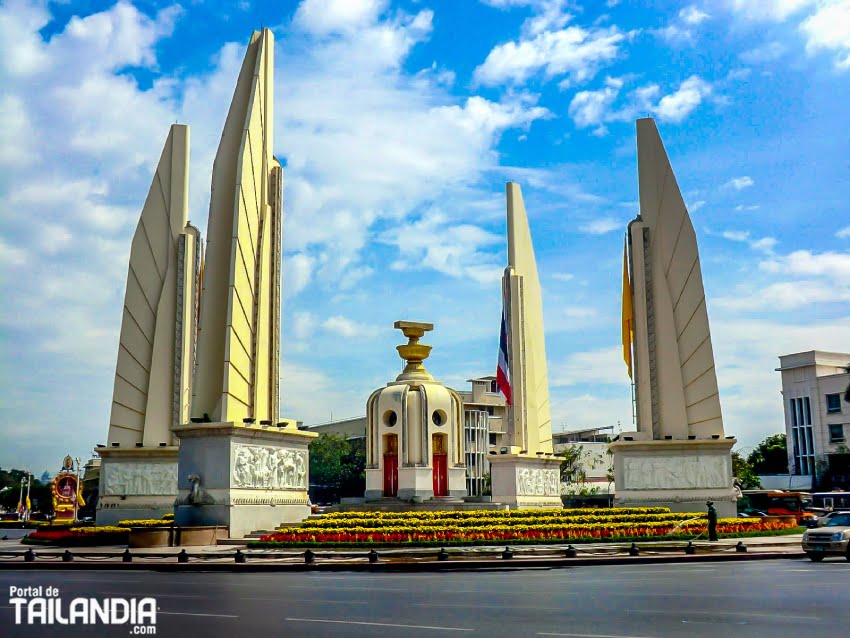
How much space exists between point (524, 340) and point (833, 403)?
46048 millimetres

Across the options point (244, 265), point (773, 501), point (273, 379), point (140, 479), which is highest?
point (244, 265)

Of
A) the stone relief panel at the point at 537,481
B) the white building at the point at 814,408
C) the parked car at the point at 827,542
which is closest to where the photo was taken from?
the parked car at the point at 827,542

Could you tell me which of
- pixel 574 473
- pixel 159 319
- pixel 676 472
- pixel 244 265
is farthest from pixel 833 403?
pixel 244 265

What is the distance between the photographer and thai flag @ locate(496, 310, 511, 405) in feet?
121

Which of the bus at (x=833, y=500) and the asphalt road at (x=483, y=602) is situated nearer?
the asphalt road at (x=483, y=602)

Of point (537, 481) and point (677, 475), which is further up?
point (677, 475)

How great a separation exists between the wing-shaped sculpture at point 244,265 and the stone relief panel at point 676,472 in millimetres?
11827

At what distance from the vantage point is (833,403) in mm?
73000

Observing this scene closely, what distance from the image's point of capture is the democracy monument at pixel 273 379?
973 inches

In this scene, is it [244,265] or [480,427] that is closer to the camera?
[244,265]

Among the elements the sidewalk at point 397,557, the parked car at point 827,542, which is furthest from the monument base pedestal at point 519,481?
the parked car at point 827,542

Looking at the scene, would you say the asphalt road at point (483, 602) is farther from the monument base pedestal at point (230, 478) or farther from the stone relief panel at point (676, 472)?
the stone relief panel at point (676, 472)

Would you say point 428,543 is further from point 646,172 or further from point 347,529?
point 646,172

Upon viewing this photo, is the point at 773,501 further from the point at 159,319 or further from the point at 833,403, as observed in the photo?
the point at 159,319
